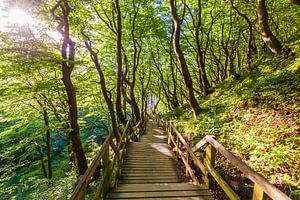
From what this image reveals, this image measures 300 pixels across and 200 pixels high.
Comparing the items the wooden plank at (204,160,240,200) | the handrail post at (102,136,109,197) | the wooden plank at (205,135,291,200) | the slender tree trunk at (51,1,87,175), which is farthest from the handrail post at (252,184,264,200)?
the slender tree trunk at (51,1,87,175)

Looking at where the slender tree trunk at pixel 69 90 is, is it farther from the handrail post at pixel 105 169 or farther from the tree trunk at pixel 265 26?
the tree trunk at pixel 265 26

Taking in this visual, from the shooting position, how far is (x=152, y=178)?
509cm

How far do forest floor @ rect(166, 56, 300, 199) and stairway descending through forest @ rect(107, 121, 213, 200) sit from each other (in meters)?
1.01

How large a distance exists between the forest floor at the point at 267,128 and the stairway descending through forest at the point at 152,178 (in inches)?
39.8

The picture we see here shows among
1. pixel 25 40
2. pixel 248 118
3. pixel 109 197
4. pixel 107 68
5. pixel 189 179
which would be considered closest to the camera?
pixel 109 197

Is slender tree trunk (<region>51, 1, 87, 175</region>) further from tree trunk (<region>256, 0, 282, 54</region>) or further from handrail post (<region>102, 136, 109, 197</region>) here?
tree trunk (<region>256, 0, 282, 54</region>)

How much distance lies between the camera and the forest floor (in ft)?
11.1

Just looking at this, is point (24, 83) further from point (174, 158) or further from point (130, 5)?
point (174, 158)

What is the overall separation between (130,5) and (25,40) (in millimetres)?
7253

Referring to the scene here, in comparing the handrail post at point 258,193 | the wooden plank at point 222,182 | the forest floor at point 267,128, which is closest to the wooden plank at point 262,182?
the handrail post at point 258,193

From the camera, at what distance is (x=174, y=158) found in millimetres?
7133

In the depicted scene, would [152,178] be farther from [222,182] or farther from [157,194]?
[222,182]

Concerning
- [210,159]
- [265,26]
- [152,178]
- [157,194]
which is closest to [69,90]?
[152,178]

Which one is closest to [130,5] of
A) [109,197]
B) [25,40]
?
[25,40]
